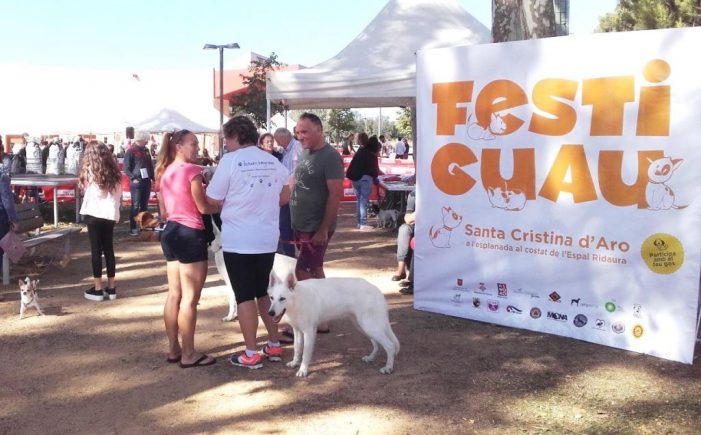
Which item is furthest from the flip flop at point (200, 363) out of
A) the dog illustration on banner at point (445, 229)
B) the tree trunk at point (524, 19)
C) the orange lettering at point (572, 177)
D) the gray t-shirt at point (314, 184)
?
the tree trunk at point (524, 19)

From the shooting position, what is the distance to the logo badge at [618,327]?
5.24 metres

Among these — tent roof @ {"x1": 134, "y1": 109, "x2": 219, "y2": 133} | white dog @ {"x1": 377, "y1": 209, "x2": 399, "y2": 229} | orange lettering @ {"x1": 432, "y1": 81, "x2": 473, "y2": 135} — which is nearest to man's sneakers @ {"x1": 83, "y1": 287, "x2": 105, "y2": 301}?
orange lettering @ {"x1": 432, "y1": 81, "x2": 473, "y2": 135}

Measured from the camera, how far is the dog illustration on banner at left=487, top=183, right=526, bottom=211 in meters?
5.71

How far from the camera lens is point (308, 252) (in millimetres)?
5379

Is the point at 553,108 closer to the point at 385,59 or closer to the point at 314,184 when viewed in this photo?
the point at 314,184

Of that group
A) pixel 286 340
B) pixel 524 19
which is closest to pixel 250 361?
pixel 286 340

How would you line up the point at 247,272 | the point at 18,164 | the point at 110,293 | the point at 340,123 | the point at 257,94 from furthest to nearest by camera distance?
the point at 340,123, the point at 257,94, the point at 18,164, the point at 110,293, the point at 247,272

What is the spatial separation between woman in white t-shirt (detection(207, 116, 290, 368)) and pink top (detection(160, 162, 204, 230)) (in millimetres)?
189

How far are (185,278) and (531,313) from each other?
3016 millimetres

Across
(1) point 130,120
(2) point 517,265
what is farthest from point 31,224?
(1) point 130,120

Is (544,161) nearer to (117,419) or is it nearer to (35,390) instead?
(117,419)

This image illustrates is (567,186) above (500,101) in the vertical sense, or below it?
below

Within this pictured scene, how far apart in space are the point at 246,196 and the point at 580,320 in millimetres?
3018

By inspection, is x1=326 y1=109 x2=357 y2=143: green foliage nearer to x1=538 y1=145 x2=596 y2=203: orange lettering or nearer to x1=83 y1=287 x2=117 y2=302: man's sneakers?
x1=83 y1=287 x2=117 y2=302: man's sneakers
